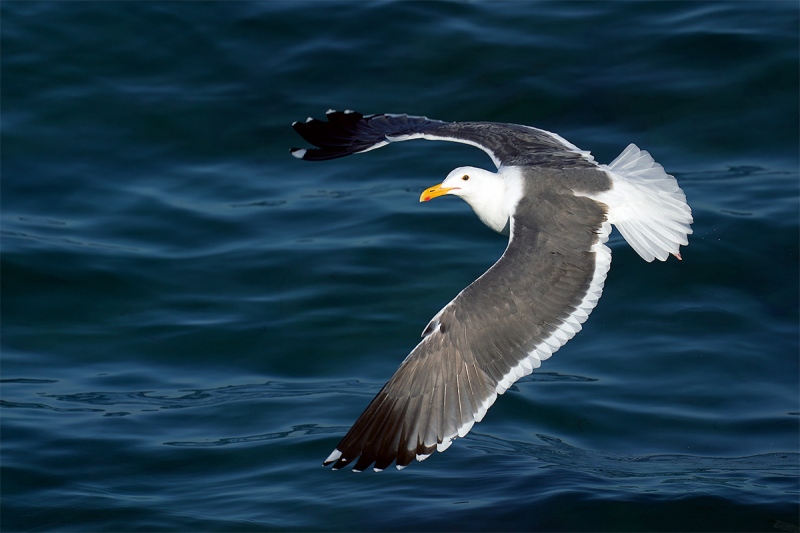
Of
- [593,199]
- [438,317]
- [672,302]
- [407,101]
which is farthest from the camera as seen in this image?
[407,101]

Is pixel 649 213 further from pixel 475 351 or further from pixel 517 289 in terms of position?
pixel 475 351

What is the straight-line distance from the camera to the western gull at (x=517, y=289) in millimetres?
5070

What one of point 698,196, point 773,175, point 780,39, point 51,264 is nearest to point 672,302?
Answer: point 698,196

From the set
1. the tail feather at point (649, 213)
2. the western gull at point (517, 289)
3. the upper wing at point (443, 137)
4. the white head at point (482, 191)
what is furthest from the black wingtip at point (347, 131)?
the tail feather at point (649, 213)

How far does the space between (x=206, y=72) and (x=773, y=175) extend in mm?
5216

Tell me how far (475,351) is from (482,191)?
1144 mm

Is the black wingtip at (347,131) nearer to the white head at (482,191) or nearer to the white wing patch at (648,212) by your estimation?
the white head at (482,191)

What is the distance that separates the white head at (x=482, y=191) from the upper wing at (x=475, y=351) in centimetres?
58

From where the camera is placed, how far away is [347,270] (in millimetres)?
8734

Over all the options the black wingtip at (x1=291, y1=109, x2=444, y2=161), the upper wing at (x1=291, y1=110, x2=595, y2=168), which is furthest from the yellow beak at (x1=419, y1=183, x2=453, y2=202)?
the black wingtip at (x1=291, y1=109, x2=444, y2=161)

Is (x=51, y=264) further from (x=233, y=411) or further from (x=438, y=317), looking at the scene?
(x=438, y=317)

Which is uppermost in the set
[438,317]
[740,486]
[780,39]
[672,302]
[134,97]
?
[780,39]

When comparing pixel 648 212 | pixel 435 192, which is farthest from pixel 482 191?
pixel 648 212

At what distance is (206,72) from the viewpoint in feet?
36.4
